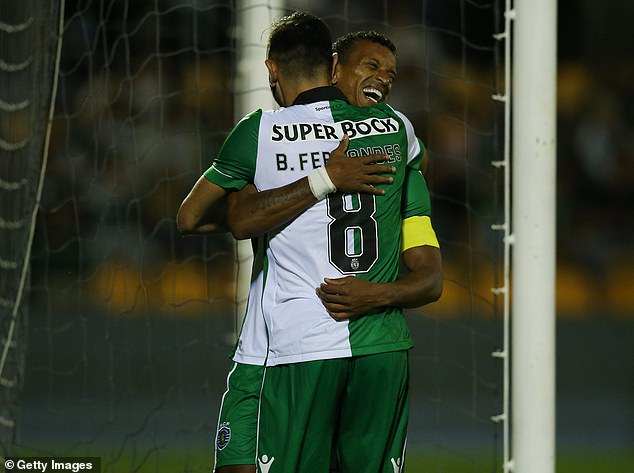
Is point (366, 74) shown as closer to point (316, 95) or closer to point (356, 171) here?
point (316, 95)

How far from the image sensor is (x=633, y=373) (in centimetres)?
925

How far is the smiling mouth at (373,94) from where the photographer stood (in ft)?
10.9

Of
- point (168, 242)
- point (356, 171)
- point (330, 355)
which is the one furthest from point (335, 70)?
point (168, 242)

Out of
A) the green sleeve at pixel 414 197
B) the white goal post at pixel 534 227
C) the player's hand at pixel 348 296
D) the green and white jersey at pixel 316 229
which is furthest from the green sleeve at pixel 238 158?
the white goal post at pixel 534 227

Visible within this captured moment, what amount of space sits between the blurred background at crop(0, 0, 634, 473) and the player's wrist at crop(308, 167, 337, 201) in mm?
2996

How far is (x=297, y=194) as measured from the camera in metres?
2.91

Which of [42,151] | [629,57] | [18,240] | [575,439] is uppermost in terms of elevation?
[629,57]

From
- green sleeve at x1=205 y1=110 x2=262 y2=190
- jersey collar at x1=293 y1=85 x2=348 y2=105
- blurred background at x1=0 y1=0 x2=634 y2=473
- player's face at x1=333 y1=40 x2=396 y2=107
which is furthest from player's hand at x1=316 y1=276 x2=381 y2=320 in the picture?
blurred background at x1=0 y1=0 x2=634 y2=473

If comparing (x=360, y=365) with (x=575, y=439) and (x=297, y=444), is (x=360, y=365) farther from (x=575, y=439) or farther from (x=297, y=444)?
(x=575, y=439)

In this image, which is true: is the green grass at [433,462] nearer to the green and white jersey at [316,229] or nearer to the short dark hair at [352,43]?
the green and white jersey at [316,229]

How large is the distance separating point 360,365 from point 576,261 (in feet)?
27.3

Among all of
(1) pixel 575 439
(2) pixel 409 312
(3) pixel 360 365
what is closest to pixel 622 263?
(2) pixel 409 312

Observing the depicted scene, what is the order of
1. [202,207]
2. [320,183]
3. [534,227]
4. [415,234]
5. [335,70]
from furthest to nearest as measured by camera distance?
[534,227] → [335,70] → [415,234] → [202,207] → [320,183]

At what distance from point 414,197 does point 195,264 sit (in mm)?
5515
